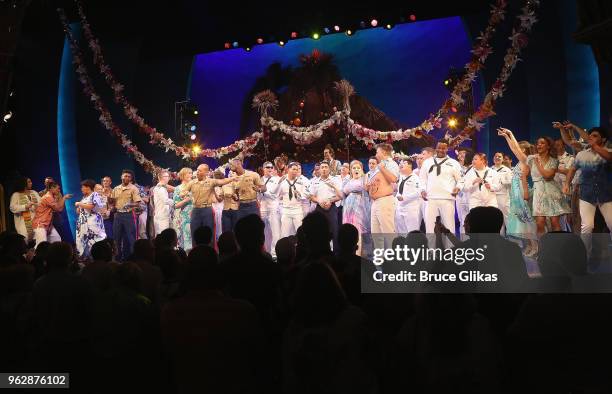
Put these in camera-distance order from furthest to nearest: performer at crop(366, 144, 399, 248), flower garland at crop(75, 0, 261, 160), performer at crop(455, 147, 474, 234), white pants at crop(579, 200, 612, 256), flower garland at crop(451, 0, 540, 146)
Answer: flower garland at crop(75, 0, 261, 160) → performer at crop(455, 147, 474, 234) → flower garland at crop(451, 0, 540, 146) → performer at crop(366, 144, 399, 248) → white pants at crop(579, 200, 612, 256)

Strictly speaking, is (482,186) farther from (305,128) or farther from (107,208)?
(107,208)

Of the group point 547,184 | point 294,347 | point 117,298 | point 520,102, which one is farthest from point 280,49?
point 294,347

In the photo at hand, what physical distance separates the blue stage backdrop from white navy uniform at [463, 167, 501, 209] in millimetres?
4691

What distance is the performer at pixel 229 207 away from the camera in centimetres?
1160

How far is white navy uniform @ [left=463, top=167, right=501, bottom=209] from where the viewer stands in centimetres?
1120

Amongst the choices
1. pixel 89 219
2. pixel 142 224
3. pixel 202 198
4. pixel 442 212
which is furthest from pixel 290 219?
pixel 89 219

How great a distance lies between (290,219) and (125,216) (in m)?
3.37

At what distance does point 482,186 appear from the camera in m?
11.4

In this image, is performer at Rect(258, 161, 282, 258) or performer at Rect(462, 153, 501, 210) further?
performer at Rect(258, 161, 282, 258)

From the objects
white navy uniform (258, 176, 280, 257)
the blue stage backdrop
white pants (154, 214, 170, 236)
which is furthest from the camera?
the blue stage backdrop

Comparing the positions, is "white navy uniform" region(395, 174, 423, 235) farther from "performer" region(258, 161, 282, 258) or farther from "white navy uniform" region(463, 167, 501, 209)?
"performer" region(258, 161, 282, 258)

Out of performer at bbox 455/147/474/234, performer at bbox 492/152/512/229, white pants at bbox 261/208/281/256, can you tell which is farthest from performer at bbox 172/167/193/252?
performer at bbox 492/152/512/229

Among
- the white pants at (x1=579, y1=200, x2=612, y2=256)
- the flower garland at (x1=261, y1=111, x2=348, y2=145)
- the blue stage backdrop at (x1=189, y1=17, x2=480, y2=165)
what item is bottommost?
the white pants at (x1=579, y1=200, x2=612, y2=256)

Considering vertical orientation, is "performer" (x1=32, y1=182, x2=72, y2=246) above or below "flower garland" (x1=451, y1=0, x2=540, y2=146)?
below
